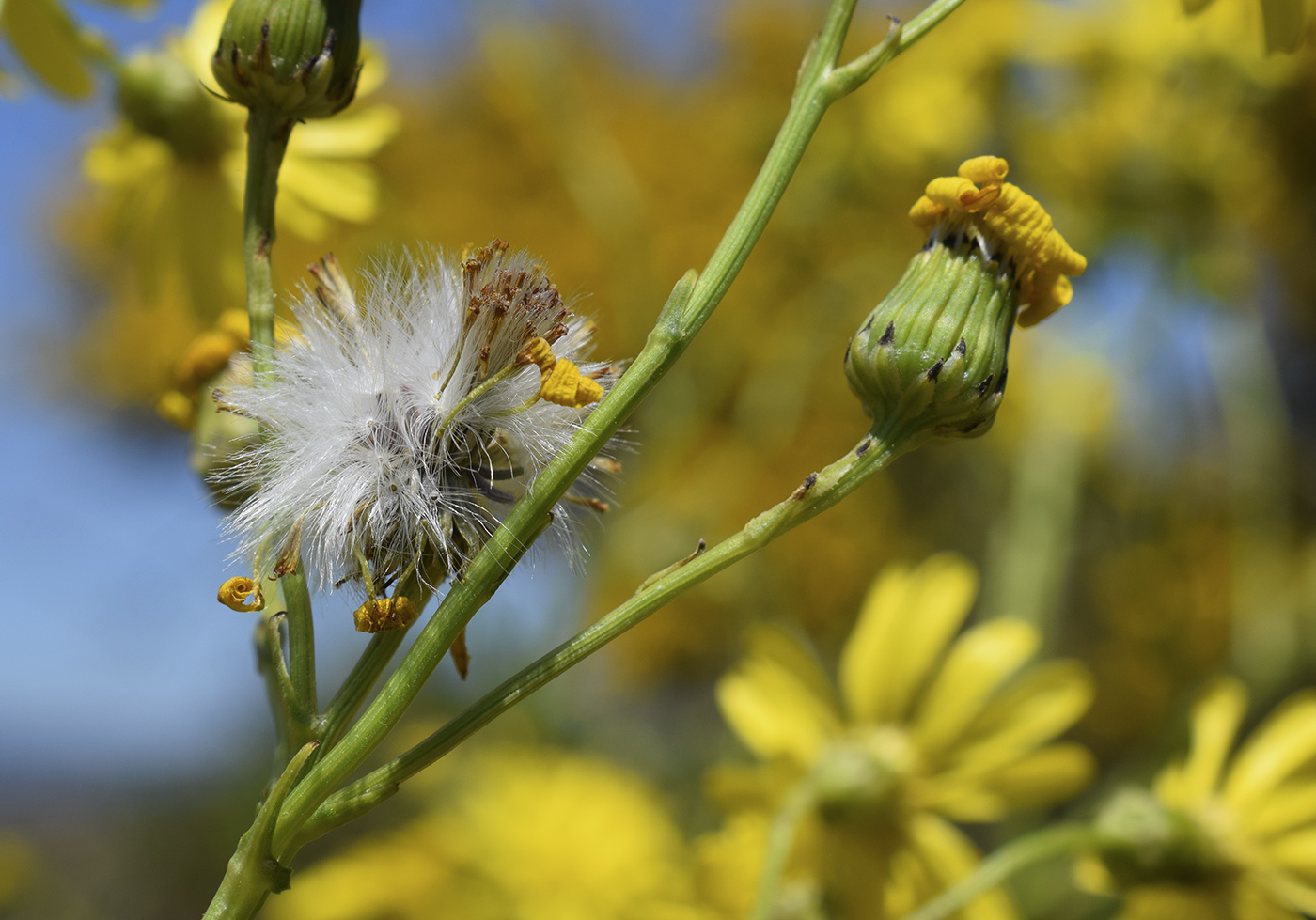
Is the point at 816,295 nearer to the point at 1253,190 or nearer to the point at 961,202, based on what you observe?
the point at 1253,190

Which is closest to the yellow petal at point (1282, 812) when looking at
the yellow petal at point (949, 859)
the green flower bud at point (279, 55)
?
the yellow petal at point (949, 859)

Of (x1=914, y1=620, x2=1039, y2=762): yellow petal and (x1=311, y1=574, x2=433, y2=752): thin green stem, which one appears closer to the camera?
(x1=311, y1=574, x2=433, y2=752): thin green stem

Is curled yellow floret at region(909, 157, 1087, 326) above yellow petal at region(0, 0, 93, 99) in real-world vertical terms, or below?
below

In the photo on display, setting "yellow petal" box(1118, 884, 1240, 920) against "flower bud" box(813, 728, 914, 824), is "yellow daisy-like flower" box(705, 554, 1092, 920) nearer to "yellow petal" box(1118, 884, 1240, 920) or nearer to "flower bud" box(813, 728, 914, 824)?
"flower bud" box(813, 728, 914, 824)

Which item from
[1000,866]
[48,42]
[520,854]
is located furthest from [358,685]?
Result: [520,854]

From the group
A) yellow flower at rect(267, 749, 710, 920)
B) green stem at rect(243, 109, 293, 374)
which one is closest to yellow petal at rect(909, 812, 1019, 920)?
yellow flower at rect(267, 749, 710, 920)

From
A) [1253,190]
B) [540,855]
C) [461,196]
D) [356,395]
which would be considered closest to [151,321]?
[461,196]

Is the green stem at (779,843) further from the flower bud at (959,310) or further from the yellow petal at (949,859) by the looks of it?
the flower bud at (959,310)
